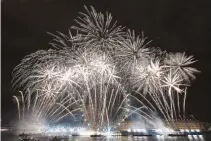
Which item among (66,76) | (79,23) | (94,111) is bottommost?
(94,111)

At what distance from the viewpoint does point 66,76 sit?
150ft

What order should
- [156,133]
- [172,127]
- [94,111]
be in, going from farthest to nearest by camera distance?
[172,127]
[156,133]
[94,111]

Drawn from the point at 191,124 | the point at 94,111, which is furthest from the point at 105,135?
the point at 191,124

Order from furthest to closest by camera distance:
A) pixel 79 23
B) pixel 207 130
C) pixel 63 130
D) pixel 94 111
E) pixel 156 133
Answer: pixel 207 130
pixel 63 130
pixel 156 133
pixel 94 111
pixel 79 23

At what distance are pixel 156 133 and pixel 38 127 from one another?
67.6m

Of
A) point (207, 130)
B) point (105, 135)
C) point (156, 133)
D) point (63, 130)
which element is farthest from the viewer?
point (207, 130)

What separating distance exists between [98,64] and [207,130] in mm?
117821

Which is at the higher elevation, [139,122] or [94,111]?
[139,122]

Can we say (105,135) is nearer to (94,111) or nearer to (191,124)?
(94,111)

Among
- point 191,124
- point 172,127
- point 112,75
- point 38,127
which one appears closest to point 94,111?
point 112,75

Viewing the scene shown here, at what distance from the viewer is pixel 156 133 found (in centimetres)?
10438

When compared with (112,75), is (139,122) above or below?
above

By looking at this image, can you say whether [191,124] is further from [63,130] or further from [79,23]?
[79,23]

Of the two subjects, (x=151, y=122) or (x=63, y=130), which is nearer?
(x=63, y=130)
